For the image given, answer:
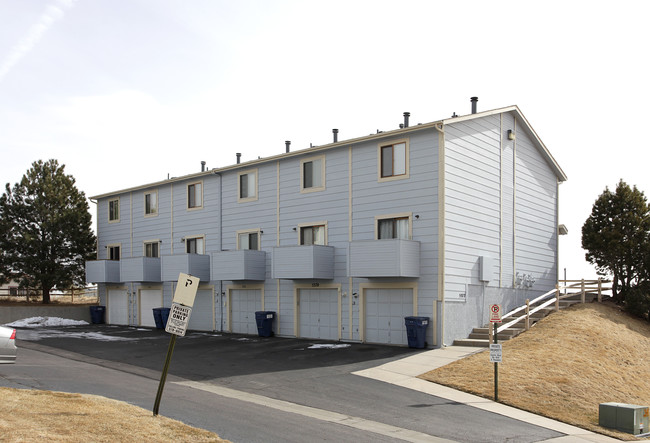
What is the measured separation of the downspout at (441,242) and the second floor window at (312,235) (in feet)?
17.5

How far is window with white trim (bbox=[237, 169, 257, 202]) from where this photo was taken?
27719 millimetres

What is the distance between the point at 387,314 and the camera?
74.2ft

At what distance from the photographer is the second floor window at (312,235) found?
81.8 ft

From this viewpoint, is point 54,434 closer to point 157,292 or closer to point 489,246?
point 489,246

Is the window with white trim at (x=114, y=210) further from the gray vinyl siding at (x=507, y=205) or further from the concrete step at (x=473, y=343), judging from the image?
the concrete step at (x=473, y=343)

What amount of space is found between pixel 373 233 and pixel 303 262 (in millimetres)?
2884

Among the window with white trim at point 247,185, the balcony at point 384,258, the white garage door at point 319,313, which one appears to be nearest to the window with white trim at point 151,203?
the window with white trim at point 247,185

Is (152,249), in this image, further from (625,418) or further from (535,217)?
(625,418)

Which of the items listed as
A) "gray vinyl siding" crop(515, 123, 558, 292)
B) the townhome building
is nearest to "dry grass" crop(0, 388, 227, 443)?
the townhome building

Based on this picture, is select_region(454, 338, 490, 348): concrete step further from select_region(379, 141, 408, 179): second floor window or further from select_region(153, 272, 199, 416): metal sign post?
A: select_region(153, 272, 199, 416): metal sign post

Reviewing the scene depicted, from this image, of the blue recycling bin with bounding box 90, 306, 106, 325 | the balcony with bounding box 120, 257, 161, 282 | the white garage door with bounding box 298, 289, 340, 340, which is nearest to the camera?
the white garage door with bounding box 298, 289, 340, 340

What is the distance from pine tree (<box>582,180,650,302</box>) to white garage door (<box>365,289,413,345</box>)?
10824 mm

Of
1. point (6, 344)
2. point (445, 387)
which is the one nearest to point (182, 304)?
point (6, 344)

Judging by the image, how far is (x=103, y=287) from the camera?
35.7 metres
